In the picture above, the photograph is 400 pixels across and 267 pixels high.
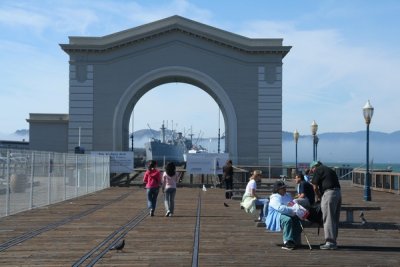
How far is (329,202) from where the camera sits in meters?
12.6

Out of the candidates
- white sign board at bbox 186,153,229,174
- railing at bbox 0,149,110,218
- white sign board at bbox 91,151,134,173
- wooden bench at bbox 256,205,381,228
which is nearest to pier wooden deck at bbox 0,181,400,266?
wooden bench at bbox 256,205,381,228

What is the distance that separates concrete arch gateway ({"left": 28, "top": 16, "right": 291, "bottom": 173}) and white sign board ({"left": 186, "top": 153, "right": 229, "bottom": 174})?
898 centimetres

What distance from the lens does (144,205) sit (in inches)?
961

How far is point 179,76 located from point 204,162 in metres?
10.8

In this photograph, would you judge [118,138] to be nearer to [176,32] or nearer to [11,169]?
[176,32]

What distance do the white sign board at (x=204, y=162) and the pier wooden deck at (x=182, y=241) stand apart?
17.5 meters

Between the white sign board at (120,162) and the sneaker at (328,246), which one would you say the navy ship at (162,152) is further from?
the sneaker at (328,246)

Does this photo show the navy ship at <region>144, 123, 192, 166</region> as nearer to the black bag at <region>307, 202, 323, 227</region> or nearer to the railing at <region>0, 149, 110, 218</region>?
the railing at <region>0, 149, 110, 218</region>

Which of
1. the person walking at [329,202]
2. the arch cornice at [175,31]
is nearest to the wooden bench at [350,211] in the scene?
the person walking at [329,202]

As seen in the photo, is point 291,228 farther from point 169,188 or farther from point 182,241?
point 169,188

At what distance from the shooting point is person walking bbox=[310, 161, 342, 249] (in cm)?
1250

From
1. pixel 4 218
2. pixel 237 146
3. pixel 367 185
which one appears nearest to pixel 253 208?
pixel 4 218

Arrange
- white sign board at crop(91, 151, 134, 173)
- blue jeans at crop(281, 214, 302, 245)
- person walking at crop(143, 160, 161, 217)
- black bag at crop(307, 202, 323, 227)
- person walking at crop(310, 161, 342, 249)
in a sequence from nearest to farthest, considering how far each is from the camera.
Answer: person walking at crop(310, 161, 342, 249)
blue jeans at crop(281, 214, 302, 245)
black bag at crop(307, 202, 323, 227)
person walking at crop(143, 160, 161, 217)
white sign board at crop(91, 151, 134, 173)

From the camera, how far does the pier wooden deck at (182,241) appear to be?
1141 centimetres
